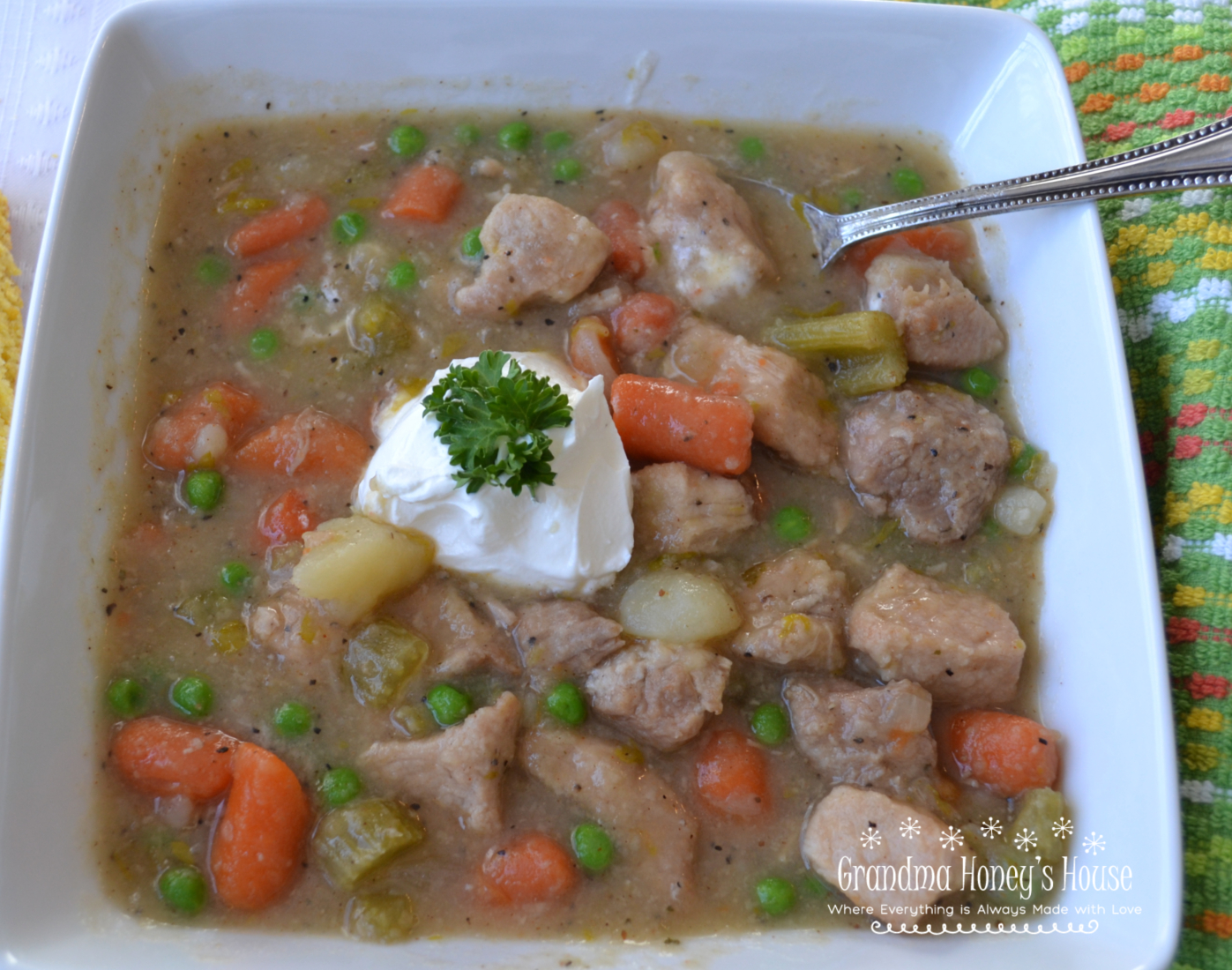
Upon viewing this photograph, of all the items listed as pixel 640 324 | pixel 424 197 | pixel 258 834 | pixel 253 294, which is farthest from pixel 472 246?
pixel 258 834

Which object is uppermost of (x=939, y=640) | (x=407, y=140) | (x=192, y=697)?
(x=407, y=140)

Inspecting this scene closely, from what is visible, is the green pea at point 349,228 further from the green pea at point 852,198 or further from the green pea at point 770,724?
the green pea at point 770,724

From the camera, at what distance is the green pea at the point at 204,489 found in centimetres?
372

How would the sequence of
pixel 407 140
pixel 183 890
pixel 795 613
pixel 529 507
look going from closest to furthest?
pixel 183 890, pixel 529 507, pixel 795 613, pixel 407 140

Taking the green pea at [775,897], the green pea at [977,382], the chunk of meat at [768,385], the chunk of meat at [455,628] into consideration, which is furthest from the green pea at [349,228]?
the green pea at [775,897]

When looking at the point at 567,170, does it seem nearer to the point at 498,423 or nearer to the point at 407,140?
the point at 407,140

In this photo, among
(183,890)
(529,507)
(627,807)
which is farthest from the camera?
(529,507)

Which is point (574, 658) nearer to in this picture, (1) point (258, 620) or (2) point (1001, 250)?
(1) point (258, 620)

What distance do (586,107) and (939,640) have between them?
2719mm

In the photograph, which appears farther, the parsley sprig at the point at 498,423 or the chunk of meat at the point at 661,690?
the chunk of meat at the point at 661,690

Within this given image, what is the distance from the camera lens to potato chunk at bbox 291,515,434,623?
350 centimetres

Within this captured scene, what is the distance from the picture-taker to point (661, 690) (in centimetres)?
349

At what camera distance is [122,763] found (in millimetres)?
3371

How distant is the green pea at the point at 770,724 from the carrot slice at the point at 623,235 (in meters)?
1.86
